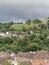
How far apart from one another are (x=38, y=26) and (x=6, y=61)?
103 metres

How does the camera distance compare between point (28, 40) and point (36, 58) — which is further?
point (28, 40)

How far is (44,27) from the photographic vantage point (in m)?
155

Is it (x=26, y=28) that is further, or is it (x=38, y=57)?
(x=26, y=28)

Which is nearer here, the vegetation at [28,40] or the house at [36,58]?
the house at [36,58]

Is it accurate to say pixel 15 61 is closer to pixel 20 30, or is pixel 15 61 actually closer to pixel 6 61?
pixel 6 61

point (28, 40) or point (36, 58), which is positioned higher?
point (36, 58)

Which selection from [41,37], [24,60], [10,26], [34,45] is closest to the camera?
[24,60]

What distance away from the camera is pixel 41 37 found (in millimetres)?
115000

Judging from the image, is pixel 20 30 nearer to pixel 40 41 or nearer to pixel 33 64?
pixel 40 41

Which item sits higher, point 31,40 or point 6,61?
point 6,61

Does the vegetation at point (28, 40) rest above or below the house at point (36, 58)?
below

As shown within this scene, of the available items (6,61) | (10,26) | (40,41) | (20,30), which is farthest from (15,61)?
(10,26)

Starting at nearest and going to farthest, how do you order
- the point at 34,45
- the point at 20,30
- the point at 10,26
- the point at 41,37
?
the point at 34,45, the point at 41,37, the point at 20,30, the point at 10,26

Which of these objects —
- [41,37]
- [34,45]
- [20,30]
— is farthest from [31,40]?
[20,30]
